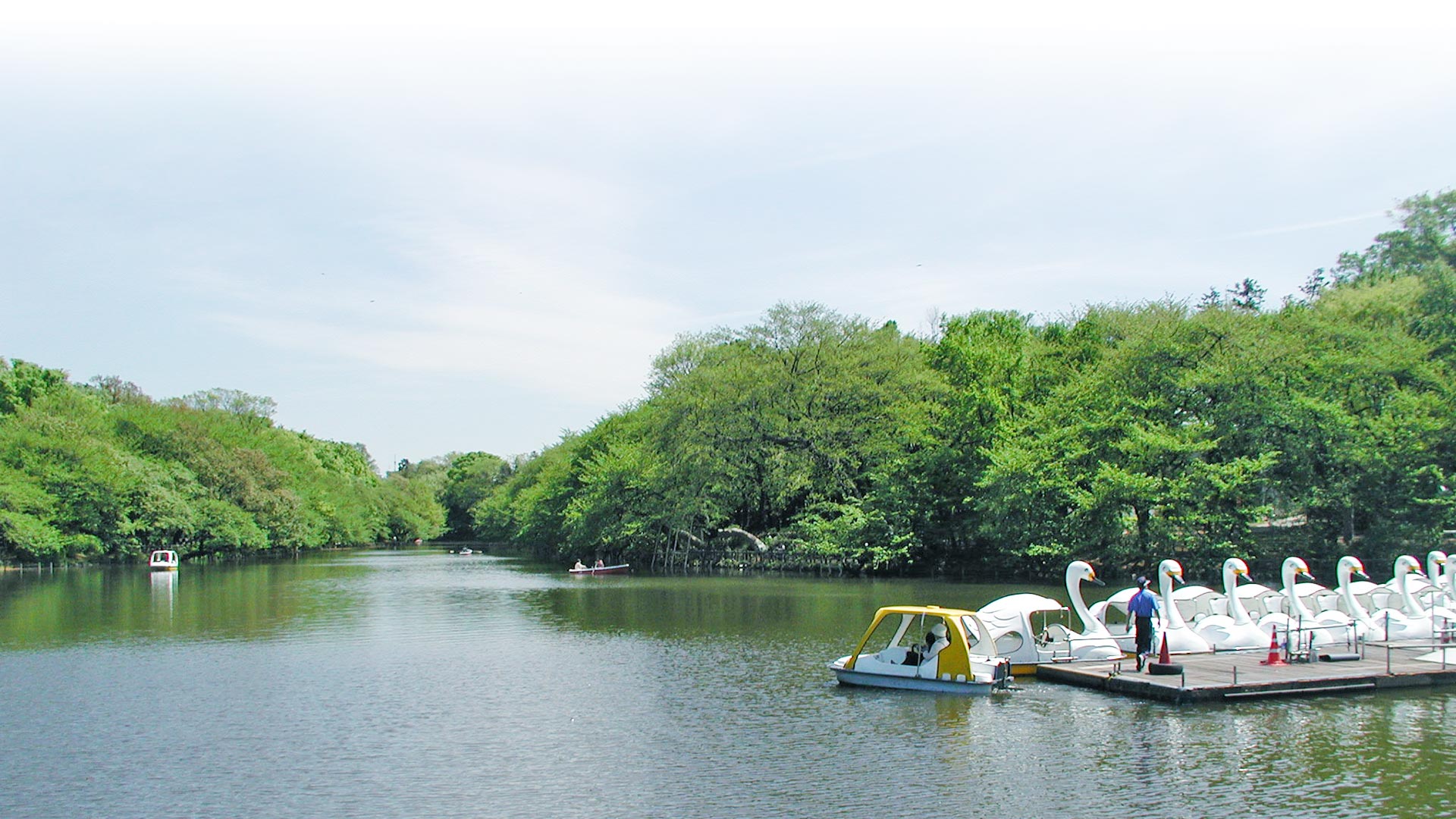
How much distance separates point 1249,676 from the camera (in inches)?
942

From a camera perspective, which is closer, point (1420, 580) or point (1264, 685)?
point (1264, 685)

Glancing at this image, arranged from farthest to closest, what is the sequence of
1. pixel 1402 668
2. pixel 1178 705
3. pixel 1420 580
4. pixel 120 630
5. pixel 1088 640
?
pixel 120 630 < pixel 1420 580 < pixel 1088 640 < pixel 1402 668 < pixel 1178 705

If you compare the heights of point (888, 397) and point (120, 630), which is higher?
point (888, 397)

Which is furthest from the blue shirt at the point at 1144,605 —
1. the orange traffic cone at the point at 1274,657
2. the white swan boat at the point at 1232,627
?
the white swan boat at the point at 1232,627

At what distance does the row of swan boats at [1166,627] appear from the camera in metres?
24.9

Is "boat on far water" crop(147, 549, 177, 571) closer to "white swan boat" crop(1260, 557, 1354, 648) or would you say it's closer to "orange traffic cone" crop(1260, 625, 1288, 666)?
"white swan boat" crop(1260, 557, 1354, 648)

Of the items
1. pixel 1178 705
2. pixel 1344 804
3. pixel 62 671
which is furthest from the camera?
pixel 62 671

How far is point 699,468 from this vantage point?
72.4 metres

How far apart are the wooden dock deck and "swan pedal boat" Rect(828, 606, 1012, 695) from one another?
5.96 ft

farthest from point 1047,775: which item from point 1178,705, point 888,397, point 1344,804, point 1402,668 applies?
point 888,397

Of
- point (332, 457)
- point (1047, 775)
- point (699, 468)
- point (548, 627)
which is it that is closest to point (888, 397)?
point (699, 468)

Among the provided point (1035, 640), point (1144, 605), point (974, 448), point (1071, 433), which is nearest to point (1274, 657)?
point (1144, 605)

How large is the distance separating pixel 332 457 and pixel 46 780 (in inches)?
6630

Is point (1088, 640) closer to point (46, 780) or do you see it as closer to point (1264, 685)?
point (1264, 685)
